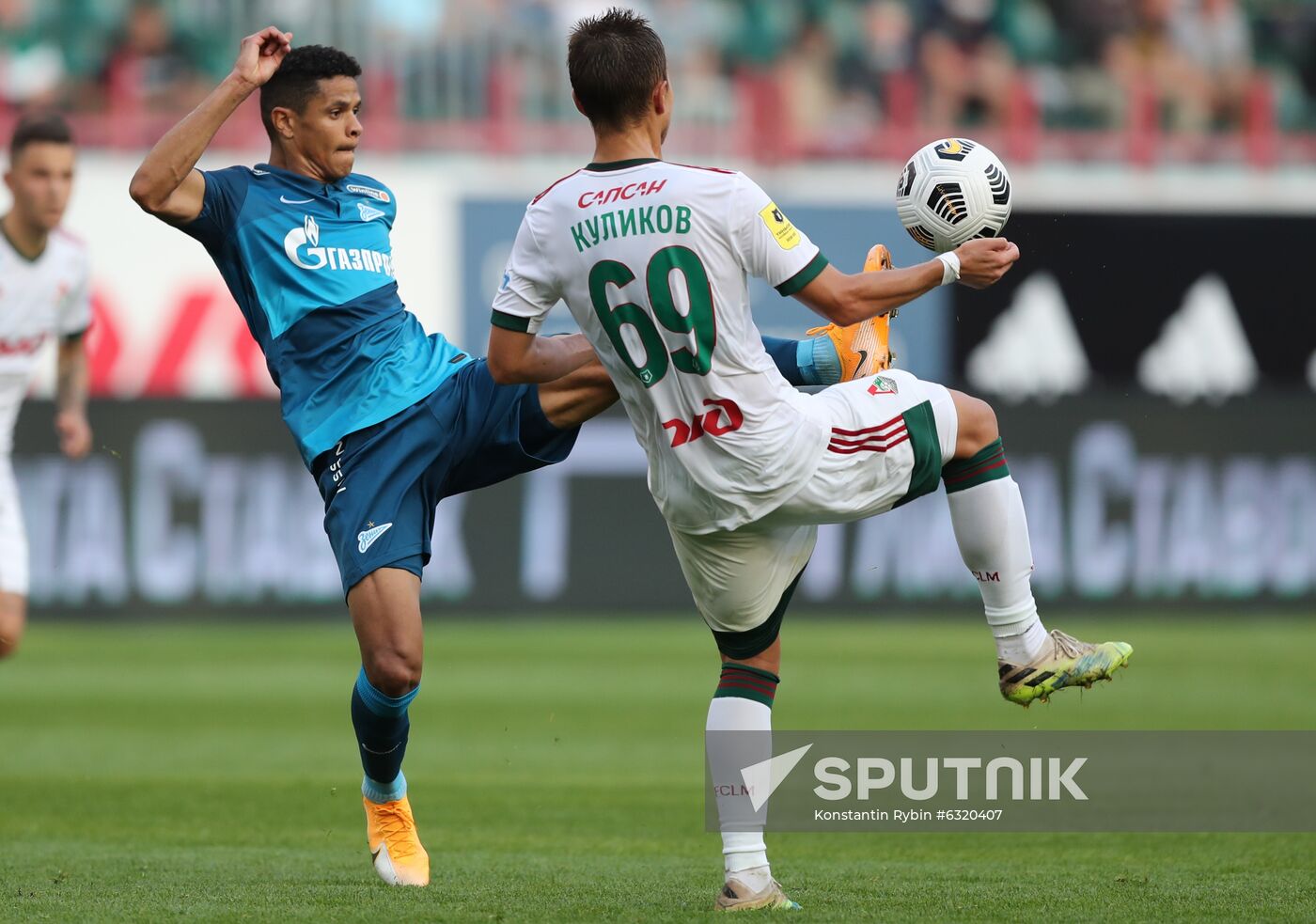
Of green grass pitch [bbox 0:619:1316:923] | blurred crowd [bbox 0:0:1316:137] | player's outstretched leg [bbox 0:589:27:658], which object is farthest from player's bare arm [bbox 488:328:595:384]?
blurred crowd [bbox 0:0:1316:137]

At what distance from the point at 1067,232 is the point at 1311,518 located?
4770 mm

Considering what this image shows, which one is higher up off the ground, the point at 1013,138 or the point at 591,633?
the point at 1013,138

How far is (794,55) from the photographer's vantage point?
2008cm

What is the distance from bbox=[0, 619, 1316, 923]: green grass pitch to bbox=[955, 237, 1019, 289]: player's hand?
1.81 m

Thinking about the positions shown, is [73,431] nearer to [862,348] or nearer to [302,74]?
[302,74]

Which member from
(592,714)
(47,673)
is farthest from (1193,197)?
(47,673)

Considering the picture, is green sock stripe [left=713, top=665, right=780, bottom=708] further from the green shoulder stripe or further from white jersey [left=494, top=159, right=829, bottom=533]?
the green shoulder stripe

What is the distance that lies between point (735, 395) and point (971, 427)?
0.80 metres

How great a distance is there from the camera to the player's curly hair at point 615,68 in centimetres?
502

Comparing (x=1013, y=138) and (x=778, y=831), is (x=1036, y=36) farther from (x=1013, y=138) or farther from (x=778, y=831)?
(x=778, y=831)

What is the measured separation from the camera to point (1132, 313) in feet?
61.8

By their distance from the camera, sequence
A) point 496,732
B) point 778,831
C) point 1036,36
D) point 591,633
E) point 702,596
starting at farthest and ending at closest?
point 1036,36 → point 591,633 → point 496,732 → point 778,831 → point 702,596

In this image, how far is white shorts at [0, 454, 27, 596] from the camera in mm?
8312

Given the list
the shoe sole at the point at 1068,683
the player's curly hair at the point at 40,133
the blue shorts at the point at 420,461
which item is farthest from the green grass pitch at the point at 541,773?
the player's curly hair at the point at 40,133
